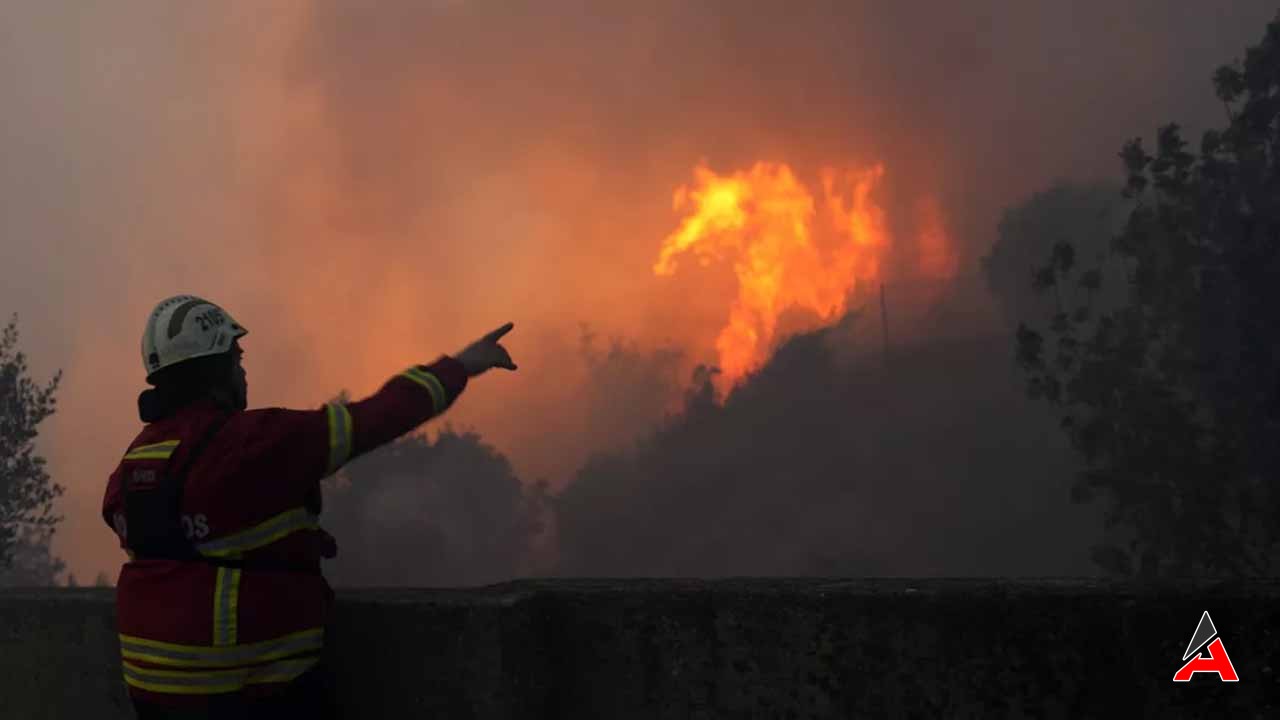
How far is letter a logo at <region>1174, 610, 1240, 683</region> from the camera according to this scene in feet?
9.14

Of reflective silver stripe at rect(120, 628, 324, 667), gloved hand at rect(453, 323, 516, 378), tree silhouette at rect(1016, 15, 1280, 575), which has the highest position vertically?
tree silhouette at rect(1016, 15, 1280, 575)

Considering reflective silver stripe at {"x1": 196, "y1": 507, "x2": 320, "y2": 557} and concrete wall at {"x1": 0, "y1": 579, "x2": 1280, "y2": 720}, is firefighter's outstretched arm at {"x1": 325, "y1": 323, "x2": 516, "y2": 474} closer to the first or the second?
reflective silver stripe at {"x1": 196, "y1": 507, "x2": 320, "y2": 557}

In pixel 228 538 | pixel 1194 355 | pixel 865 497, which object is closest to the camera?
pixel 228 538

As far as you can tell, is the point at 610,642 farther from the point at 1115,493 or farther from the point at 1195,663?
the point at 1115,493

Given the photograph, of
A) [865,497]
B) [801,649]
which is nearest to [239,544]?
[801,649]

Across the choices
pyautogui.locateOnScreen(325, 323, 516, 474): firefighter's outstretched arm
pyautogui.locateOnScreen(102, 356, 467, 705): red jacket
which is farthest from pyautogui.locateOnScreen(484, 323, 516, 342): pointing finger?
pyautogui.locateOnScreen(102, 356, 467, 705): red jacket

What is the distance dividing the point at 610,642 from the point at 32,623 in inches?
99.5

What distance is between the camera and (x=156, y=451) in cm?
283

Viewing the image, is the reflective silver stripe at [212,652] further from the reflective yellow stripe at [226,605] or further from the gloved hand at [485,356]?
the gloved hand at [485,356]

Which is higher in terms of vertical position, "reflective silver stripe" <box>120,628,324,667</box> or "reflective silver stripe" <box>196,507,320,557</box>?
"reflective silver stripe" <box>196,507,320,557</box>

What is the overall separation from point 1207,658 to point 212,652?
2672 mm

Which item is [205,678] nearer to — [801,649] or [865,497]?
[801,649]

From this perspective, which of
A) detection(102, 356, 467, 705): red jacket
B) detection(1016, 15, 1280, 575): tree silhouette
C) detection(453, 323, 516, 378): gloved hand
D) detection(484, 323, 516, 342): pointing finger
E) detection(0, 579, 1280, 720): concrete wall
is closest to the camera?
detection(102, 356, 467, 705): red jacket

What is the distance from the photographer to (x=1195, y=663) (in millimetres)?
2812
